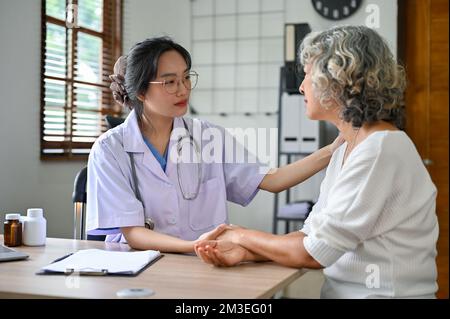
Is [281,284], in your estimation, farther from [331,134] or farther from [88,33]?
[331,134]

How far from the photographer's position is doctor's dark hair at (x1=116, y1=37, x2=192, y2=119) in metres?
1.71

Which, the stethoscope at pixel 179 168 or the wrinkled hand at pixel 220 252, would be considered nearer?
the wrinkled hand at pixel 220 252

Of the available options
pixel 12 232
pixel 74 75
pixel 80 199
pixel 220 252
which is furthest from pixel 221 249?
pixel 74 75

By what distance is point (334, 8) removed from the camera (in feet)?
11.7

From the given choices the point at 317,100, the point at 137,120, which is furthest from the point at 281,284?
the point at 137,120

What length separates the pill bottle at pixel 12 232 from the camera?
152cm

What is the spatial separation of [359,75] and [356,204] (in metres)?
0.28

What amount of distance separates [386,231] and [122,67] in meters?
1.01

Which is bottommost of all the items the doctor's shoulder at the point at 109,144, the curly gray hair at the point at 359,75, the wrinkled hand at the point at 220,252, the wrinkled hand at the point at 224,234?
the wrinkled hand at the point at 220,252

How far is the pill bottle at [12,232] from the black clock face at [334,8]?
8.36ft

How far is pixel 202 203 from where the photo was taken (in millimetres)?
1747

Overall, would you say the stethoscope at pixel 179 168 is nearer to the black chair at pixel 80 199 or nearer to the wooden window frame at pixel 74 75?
the black chair at pixel 80 199

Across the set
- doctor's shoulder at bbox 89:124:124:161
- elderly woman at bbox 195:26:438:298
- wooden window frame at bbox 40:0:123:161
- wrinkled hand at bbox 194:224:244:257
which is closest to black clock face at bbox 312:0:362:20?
wooden window frame at bbox 40:0:123:161

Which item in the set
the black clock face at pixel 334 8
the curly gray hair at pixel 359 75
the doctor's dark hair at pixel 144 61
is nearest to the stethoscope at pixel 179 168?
the doctor's dark hair at pixel 144 61
